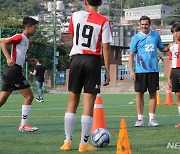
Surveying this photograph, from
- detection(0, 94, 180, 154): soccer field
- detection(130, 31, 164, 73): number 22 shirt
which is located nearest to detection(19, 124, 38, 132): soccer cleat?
detection(0, 94, 180, 154): soccer field

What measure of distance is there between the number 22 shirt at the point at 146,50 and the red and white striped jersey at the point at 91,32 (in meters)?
3.59

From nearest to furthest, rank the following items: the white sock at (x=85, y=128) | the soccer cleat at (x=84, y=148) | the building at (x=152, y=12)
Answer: the soccer cleat at (x=84, y=148)
the white sock at (x=85, y=128)
the building at (x=152, y=12)

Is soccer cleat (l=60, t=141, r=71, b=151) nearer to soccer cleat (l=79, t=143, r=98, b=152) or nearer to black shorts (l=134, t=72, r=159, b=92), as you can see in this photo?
soccer cleat (l=79, t=143, r=98, b=152)

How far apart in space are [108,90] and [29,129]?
3418 cm

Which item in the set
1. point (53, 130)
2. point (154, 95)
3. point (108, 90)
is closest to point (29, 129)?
point (53, 130)

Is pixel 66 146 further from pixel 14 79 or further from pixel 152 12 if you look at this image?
pixel 152 12

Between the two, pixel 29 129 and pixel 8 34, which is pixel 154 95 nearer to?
pixel 29 129

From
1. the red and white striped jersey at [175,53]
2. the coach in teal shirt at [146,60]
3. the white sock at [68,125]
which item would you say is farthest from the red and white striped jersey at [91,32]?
the red and white striped jersey at [175,53]

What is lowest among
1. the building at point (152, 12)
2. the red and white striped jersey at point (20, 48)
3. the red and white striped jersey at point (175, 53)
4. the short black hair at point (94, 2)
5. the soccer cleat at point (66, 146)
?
the building at point (152, 12)

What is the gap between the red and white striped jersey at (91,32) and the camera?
7719mm

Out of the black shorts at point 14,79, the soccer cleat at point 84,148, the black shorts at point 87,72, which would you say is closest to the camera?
Answer: the soccer cleat at point 84,148

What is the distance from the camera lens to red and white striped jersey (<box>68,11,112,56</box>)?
7719 millimetres

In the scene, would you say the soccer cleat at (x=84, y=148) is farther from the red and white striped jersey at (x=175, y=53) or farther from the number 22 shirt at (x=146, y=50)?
the red and white striped jersey at (x=175, y=53)

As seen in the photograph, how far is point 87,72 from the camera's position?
7.71m
